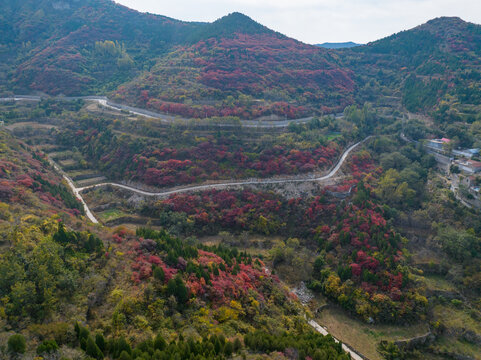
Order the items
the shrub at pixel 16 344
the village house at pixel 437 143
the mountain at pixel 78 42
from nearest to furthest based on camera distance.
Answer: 1. the shrub at pixel 16 344
2. the village house at pixel 437 143
3. the mountain at pixel 78 42

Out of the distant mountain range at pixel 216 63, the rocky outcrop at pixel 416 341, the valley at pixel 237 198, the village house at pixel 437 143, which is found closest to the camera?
the valley at pixel 237 198

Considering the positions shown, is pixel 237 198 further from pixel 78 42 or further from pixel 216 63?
pixel 78 42

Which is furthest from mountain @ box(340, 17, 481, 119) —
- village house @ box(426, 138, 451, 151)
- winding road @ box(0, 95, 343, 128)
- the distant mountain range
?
winding road @ box(0, 95, 343, 128)

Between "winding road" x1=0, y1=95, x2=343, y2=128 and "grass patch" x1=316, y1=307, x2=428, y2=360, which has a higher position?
"winding road" x1=0, y1=95, x2=343, y2=128

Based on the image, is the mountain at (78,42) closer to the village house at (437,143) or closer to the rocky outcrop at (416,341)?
the village house at (437,143)

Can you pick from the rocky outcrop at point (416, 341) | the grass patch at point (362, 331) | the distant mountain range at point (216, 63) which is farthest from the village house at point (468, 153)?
the rocky outcrop at point (416, 341)

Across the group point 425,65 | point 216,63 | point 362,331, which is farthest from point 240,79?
point 362,331

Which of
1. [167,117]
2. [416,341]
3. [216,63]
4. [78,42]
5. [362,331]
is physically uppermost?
[78,42]

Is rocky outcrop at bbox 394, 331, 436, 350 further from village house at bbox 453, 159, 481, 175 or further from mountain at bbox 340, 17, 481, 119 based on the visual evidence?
mountain at bbox 340, 17, 481, 119

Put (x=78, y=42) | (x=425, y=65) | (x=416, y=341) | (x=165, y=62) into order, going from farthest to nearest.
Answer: (x=78, y=42) → (x=165, y=62) → (x=425, y=65) → (x=416, y=341)
